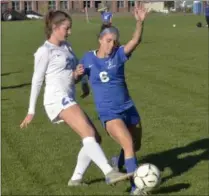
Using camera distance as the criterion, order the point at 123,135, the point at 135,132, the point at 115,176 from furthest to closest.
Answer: the point at 135,132, the point at 123,135, the point at 115,176

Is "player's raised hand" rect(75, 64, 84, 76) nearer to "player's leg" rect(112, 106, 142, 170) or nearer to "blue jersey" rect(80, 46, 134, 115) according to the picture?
"blue jersey" rect(80, 46, 134, 115)

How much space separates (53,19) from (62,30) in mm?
160

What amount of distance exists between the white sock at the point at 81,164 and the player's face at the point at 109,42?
115 centimetres

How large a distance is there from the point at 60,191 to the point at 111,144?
9.34ft

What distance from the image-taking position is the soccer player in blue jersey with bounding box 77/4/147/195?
24.1 feet

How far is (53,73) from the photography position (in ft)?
24.3

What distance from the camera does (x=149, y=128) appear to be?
11602 millimetres

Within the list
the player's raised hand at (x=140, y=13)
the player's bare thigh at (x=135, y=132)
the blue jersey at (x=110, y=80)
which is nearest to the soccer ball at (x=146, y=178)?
the player's bare thigh at (x=135, y=132)

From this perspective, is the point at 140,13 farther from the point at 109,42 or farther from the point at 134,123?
the point at 134,123

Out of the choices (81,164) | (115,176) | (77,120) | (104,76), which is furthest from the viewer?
(81,164)

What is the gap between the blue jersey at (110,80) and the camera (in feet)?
24.4

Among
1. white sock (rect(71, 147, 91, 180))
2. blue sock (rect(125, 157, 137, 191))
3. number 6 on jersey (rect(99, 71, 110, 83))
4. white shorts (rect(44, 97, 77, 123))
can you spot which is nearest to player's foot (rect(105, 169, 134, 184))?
blue sock (rect(125, 157, 137, 191))

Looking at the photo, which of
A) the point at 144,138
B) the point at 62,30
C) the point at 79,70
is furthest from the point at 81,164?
the point at 144,138

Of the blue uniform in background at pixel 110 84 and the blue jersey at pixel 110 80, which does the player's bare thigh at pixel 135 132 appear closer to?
the blue uniform in background at pixel 110 84
